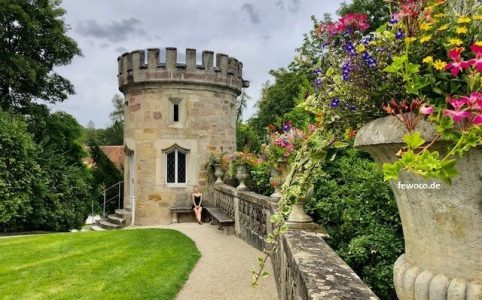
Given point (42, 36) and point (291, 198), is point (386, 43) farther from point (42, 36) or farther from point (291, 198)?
point (42, 36)

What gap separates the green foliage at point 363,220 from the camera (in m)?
4.25

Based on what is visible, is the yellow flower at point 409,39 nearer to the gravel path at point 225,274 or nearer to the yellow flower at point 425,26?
the yellow flower at point 425,26

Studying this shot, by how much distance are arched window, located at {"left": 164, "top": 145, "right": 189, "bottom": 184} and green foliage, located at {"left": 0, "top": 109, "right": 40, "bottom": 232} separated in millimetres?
4893

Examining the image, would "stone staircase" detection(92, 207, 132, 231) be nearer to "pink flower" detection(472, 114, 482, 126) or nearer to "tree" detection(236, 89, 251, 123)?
"pink flower" detection(472, 114, 482, 126)

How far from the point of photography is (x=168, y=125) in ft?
48.0

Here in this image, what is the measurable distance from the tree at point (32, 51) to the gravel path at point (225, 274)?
11.2m

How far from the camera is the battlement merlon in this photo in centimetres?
1460

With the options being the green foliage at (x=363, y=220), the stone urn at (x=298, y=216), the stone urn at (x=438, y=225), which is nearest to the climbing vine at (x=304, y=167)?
the stone urn at (x=438, y=225)

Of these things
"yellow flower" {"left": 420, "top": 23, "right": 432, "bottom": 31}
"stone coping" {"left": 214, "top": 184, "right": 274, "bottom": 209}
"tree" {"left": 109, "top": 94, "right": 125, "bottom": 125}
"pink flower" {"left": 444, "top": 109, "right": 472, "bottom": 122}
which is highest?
"tree" {"left": 109, "top": 94, "right": 125, "bottom": 125}

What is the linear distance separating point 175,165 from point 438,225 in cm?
1338

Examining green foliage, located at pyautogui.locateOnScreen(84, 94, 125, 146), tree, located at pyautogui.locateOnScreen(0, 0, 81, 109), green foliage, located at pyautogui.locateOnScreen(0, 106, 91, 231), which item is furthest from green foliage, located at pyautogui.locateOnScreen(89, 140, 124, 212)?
green foliage, located at pyautogui.locateOnScreen(84, 94, 125, 146)

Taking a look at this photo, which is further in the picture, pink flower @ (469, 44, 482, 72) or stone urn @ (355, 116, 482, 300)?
stone urn @ (355, 116, 482, 300)

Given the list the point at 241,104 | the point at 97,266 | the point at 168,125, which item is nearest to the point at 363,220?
the point at 97,266

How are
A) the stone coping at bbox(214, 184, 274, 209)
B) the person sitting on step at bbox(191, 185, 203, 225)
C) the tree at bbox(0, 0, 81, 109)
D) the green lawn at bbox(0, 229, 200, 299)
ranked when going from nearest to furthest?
1. the green lawn at bbox(0, 229, 200, 299)
2. the stone coping at bbox(214, 184, 274, 209)
3. the person sitting on step at bbox(191, 185, 203, 225)
4. the tree at bbox(0, 0, 81, 109)
